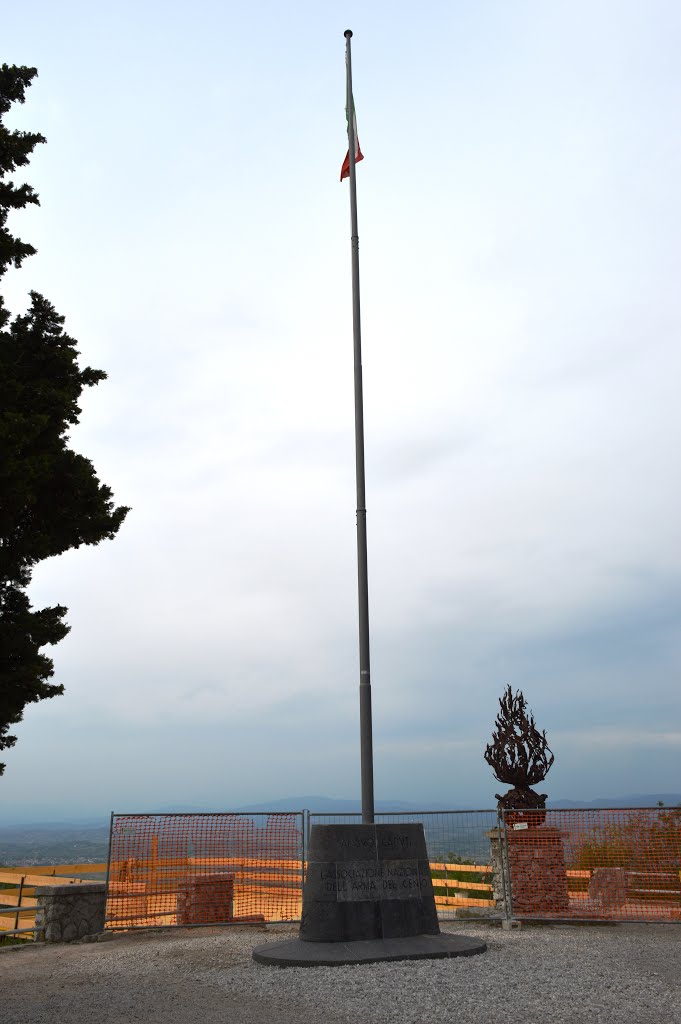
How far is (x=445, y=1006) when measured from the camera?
7.44m

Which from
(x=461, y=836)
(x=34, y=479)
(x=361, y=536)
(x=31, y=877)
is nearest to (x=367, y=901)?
(x=461, y=836)

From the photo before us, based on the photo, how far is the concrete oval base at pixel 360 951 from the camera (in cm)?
920

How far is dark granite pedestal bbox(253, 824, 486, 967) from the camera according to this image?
969 centimetres

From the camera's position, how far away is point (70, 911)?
12.3 meters

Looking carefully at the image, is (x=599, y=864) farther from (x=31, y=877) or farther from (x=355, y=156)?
(x=31, y=877)

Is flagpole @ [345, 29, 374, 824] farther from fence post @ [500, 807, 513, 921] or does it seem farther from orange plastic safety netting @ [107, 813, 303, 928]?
fence post @ [500, 807, 513, 921]

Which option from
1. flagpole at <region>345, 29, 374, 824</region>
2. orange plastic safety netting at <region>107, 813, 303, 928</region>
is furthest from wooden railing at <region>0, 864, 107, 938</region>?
flagpole at <region>345, 29, 374, 824</region>

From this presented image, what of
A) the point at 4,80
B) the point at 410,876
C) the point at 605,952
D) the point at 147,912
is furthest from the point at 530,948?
the point at 4,80

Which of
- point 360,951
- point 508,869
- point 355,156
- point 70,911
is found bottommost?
point 360,951

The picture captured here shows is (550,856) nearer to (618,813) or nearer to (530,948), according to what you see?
(618,813)

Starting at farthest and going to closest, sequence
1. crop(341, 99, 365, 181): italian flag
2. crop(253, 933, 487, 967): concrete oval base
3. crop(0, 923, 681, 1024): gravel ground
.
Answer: crop(341, 99, 365, 181): italian flag → crop(253, 933, 487, 967): concrete oval base → crop(0, 923, 681, 1024): gravel ground

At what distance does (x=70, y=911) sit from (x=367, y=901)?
508cm

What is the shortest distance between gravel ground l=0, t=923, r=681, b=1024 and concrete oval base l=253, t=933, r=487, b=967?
20 cm

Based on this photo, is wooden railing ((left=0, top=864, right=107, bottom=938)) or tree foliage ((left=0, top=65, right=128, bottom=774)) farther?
wooden railing ((left=0, top=864, right=107, bottom=938))
